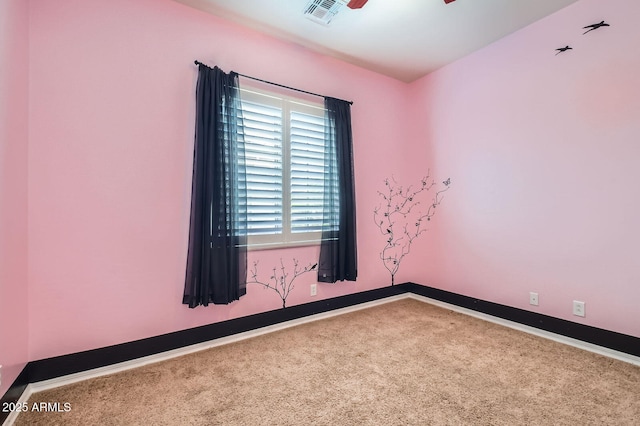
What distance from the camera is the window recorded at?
2594mm

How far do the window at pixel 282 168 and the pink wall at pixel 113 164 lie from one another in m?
0.31

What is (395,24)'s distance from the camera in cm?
255

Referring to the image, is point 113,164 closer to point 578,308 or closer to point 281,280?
point 281,280

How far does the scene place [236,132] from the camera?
7.97 feet

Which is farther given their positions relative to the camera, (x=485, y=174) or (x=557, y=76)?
(x=485, y=174)

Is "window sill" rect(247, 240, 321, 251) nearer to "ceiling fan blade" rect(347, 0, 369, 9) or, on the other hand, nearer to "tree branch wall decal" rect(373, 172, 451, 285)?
"tree branch wall decal" rect(373, 172, 451, 285)

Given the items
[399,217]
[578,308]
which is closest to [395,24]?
[399,217]

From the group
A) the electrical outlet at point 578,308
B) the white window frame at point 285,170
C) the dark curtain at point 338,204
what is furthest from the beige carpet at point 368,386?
the white window frame at point 285,170

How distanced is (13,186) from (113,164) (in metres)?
0.54

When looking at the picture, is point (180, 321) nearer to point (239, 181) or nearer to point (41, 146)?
point (239, 181)

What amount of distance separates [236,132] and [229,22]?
988 millimetres

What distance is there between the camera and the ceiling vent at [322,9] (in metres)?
2.23

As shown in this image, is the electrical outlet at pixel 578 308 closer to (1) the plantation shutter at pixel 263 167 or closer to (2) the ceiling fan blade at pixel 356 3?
(1) the plantation shutter at pixel 263 167

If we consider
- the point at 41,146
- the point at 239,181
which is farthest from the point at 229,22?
the point at 41,146
